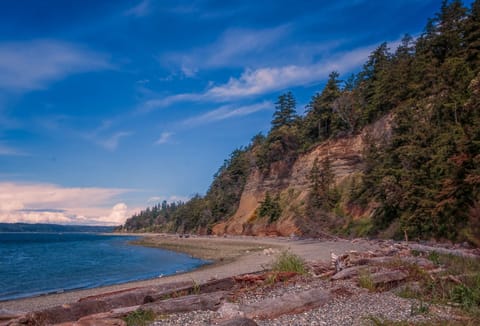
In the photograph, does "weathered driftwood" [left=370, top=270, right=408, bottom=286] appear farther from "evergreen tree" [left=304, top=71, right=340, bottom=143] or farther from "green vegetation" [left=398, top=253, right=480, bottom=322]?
"evergreen tree" [left=304, top=71, right=340, bottom=143]

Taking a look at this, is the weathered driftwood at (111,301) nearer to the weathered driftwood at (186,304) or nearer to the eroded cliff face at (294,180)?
the weathered driftwood at (186,304)

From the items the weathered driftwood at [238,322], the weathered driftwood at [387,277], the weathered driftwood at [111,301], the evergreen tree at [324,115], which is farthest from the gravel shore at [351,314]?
the evergreen tree at [324,115]

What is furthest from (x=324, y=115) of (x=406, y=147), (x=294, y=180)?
(x=406, y=147)

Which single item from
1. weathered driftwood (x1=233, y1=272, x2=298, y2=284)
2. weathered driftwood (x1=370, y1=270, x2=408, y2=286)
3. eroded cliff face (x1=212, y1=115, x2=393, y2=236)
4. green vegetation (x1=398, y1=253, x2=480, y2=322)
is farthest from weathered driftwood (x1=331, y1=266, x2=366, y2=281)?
eroded cliff face (x1=212, y1=115, x2=393, y2=236)

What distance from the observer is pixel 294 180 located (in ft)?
182

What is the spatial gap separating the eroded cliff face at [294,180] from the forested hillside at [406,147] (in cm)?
60

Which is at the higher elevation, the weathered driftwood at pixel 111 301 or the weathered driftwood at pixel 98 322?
the weathered driftwood at pixel 98 322

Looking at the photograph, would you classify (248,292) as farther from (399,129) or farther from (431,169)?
(399,129)

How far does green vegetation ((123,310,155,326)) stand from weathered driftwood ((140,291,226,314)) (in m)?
0.16

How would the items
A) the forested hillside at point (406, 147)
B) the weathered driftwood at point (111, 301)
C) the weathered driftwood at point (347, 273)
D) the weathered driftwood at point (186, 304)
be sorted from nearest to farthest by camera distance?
1. the weathered driftwood at point (111, 301)
2. the weathered driftwood at point (186, 304)
3. the weathered driftwood at point (347, 273)
4. the forested hillside at point (406, 147)

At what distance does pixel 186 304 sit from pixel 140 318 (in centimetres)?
108

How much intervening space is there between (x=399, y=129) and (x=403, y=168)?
189 inches

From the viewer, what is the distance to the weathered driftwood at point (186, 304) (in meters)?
7.21

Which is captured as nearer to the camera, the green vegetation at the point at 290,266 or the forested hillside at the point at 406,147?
the green vegetation at the point at 290,266
